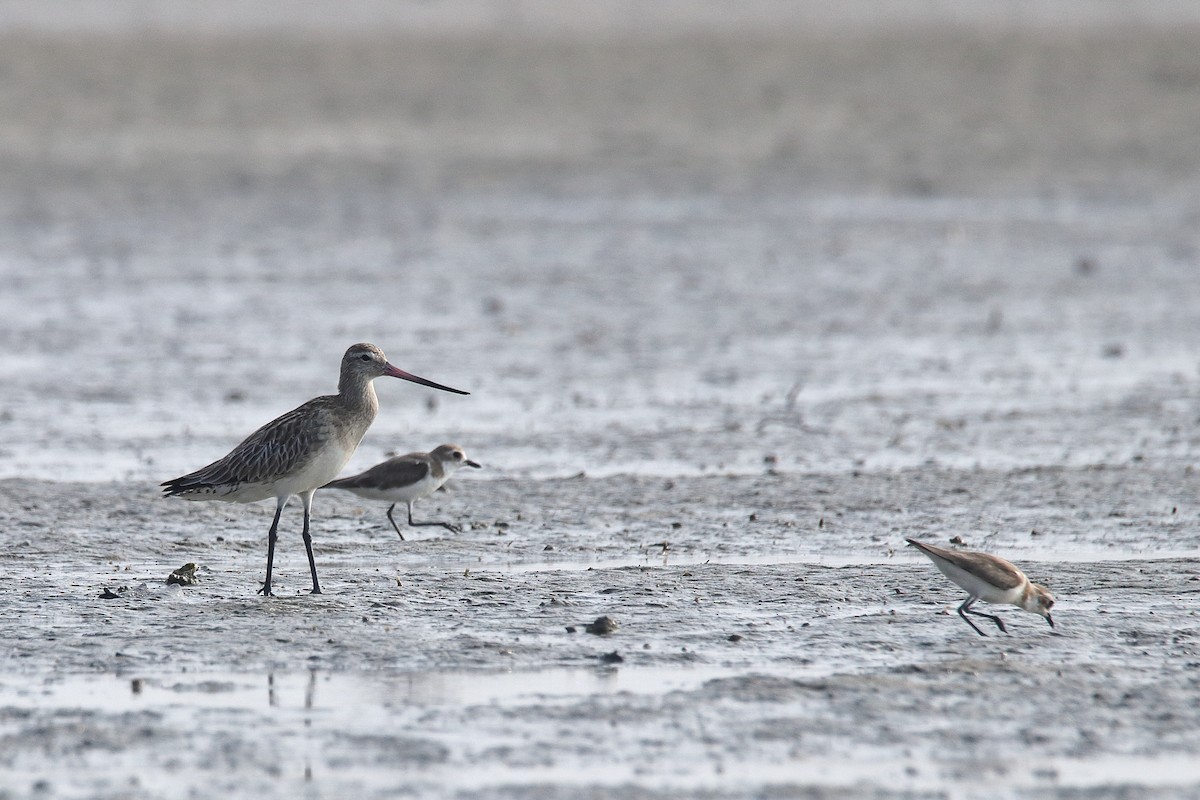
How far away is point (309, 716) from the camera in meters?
6.41

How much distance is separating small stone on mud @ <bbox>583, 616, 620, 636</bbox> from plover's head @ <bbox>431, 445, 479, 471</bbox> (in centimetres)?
249

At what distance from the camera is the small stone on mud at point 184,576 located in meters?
8.23

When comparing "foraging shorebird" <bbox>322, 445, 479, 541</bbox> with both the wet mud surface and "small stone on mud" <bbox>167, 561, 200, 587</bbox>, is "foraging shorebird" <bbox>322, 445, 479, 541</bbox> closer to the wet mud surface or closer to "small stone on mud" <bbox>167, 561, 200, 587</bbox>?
the wet mud surface

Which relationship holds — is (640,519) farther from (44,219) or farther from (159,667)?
(44,219)

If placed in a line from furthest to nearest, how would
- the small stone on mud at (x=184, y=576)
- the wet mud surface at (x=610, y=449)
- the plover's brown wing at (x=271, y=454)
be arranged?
the plover's brown wing at (x=271, y=454) → the small stone on mud at (x=184, y=576) → the wet mud surface at (x=610, y=449)

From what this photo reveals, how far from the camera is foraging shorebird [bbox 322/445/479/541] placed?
31.0ft

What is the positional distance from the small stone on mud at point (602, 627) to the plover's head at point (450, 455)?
249 centimetres

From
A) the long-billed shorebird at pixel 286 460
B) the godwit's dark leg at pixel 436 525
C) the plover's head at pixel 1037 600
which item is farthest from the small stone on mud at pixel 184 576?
the plover's head at pixel 1037 600

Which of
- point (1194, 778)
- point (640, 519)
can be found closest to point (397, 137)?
point (640, 519)

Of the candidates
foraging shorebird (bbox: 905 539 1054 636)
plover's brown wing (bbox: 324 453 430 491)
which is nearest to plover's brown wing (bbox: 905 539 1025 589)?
foraging shorebird (bbox: 905 539 1054 636)

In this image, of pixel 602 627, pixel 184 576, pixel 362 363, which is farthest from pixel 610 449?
pixel 602 627

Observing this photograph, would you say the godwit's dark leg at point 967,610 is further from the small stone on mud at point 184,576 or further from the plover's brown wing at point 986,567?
the small stone on mud at point 184,576

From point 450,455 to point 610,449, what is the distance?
1617mm

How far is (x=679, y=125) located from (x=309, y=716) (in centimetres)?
2462
